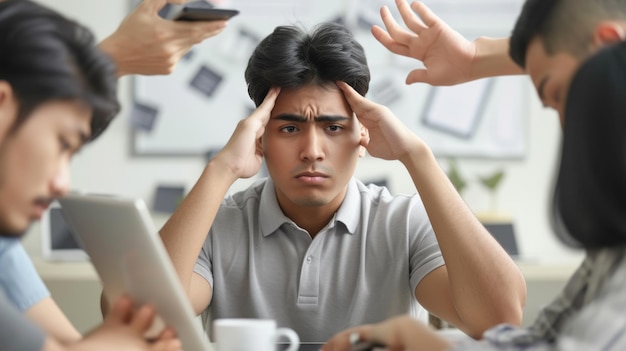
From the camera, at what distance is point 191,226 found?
180 cm

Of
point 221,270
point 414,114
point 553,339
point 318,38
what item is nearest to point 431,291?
point 221,270

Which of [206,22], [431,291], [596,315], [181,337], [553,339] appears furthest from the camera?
[431,291]

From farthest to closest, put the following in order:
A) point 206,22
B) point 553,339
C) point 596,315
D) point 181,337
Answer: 1. point 206,22
2. point 181,337
3. point 553,339
4. point 596,315

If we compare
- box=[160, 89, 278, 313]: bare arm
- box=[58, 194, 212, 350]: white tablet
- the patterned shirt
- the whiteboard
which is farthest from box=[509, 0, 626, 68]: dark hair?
the whiteboard

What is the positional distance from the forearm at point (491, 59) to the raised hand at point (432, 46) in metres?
0.01

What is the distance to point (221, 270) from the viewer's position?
197 cm

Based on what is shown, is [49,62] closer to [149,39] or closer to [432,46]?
[149,39]

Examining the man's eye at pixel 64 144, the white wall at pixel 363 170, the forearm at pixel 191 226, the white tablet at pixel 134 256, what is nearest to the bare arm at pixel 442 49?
the forearm at pixel 191 226

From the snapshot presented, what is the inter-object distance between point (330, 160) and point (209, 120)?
2091 millimetres

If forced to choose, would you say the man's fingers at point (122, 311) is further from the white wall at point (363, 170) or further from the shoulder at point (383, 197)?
the white wall at point (363, 170)

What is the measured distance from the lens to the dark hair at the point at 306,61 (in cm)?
192

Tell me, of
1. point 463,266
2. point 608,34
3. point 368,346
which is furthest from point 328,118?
point 608,34

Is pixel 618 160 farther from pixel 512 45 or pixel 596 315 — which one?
pixel 512 45

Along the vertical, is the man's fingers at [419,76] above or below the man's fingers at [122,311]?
above
